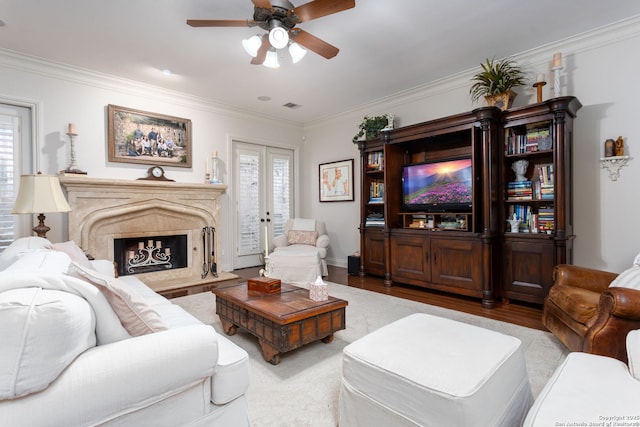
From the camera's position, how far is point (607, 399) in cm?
100

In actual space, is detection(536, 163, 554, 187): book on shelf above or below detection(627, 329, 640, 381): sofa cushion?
above

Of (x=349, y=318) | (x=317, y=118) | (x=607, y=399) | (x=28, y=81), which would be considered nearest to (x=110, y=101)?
(x=28, y=81)

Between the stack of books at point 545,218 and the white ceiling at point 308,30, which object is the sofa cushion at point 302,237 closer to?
the white ceiling at point 308,30

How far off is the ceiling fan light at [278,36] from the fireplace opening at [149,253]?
3.34m

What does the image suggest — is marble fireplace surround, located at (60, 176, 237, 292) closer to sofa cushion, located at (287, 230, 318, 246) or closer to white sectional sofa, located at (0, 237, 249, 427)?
sofa cushion, located at (287, 230, 318, 246)

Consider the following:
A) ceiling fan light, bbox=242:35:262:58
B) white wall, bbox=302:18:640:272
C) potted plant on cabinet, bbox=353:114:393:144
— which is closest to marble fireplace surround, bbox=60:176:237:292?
potted plant on cabinet, bbox=353:114:393:144

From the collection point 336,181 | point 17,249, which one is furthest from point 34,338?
point 336,181

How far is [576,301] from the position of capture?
6.77ft

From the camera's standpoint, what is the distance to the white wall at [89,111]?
3588 mm

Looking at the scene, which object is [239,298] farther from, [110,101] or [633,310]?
[110,101]

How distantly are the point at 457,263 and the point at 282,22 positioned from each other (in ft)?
10.0

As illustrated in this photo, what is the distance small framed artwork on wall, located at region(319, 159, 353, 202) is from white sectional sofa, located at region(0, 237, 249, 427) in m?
4.37

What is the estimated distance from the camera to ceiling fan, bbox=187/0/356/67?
2180 millimetres

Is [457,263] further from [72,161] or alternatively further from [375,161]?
[72,161]
